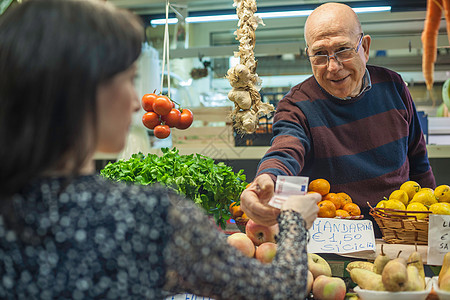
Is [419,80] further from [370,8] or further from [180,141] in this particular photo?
[180,141]

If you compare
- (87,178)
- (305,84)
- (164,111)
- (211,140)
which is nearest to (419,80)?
(211,140)

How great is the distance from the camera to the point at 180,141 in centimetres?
384

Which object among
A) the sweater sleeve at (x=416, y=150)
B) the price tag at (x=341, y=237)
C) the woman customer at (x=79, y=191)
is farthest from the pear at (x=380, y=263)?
the sweater sleeve at (x=416, y=150)

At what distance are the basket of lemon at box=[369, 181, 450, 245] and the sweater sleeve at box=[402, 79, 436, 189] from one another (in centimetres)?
68

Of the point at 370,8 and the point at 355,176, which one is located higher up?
the point at 370,8

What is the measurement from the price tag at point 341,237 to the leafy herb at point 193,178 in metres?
0.51

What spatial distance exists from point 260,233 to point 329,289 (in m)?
0.33

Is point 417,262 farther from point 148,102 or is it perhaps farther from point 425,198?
point 148,102

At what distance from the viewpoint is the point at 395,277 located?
1276 mm

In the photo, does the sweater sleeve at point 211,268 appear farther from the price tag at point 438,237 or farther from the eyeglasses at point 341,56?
the eyeglasses at point 341,56

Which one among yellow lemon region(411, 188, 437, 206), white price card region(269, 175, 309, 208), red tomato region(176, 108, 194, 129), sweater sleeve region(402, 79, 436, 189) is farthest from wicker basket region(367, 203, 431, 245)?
red tomato region(176, 108, 194, 129)

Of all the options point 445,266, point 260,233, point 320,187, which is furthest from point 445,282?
point 320,187

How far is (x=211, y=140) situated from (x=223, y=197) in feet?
5.41

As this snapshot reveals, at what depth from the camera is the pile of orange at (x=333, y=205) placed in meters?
1.83
